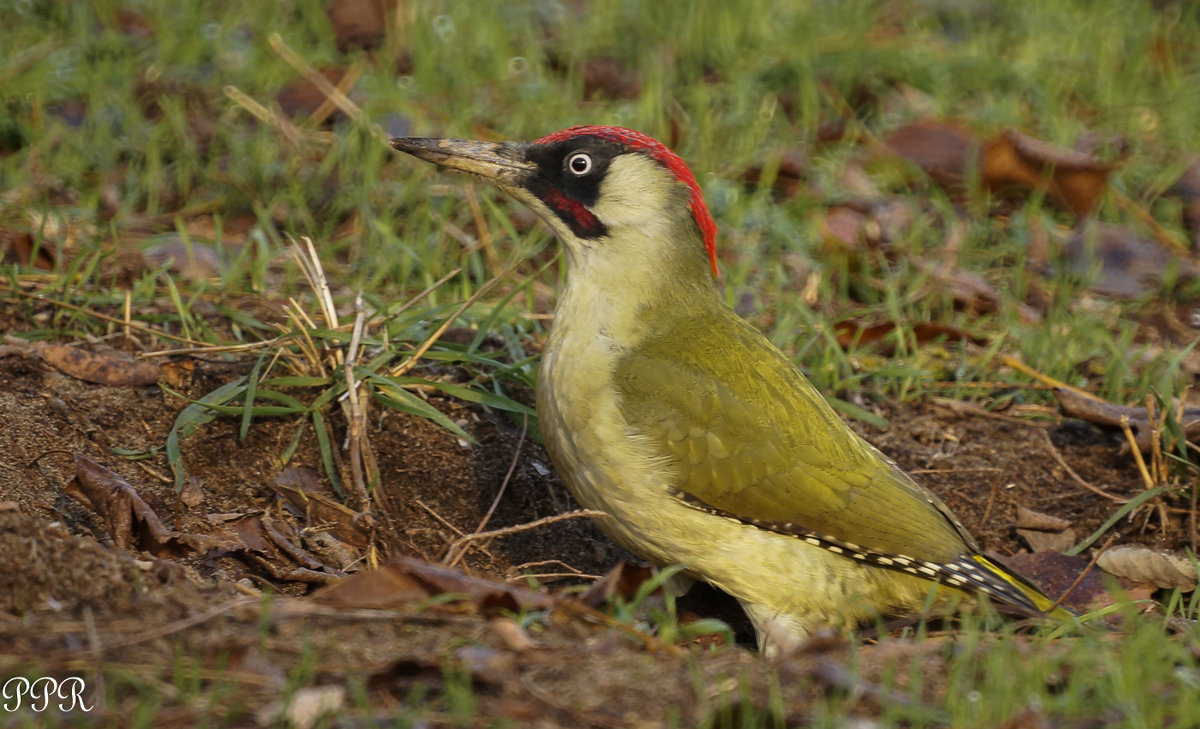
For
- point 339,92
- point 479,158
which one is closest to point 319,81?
point 339,92

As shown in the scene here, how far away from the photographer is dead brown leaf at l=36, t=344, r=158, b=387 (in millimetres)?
4008

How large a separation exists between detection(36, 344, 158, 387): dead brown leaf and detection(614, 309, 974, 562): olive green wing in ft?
4.78

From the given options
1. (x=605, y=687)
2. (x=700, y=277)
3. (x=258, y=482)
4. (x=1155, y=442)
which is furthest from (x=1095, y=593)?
(x=258, y=482)

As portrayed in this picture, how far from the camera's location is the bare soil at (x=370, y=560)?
7.83ft

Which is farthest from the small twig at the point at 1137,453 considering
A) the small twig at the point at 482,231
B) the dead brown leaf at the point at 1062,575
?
the small twig at the point at 482,231

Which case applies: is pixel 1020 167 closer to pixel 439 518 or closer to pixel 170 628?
pixel 439 518

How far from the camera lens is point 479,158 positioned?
12.1ft

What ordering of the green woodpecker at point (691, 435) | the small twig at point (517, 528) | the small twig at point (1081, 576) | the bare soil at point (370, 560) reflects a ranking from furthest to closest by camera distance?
the small twig at point (1081, 576)
the green woodpecker at point (691, 435)
the small twig at point (517, 528)
the bare soil at point (370, 560)

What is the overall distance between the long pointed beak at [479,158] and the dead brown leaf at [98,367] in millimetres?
1053

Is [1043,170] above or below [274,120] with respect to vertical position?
below

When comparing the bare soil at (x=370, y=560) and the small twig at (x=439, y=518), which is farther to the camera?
the small twig at (x=439, y=518)

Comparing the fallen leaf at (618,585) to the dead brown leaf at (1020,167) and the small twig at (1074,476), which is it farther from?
the dead brown leaf at (1020,167)

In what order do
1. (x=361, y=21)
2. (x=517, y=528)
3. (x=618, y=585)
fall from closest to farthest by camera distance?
1. (x=618, y=585)
2. (x=517, y=528)
3. (x=361, y=21)

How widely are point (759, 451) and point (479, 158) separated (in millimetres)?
1054
